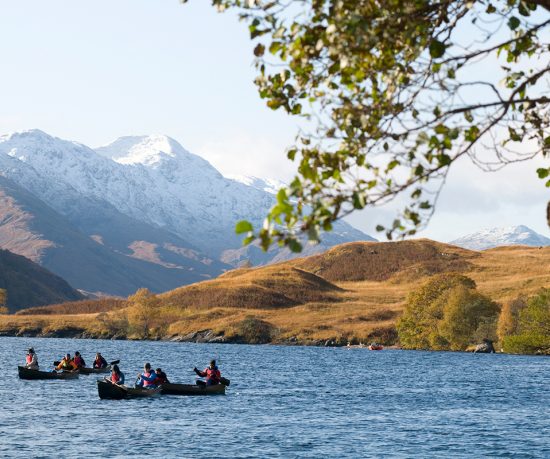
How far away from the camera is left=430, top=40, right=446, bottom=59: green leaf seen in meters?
14.4

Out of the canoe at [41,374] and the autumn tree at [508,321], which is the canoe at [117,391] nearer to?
the canoe at [41,374]

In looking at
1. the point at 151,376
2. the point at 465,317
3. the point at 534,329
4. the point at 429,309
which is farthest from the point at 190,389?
the point at 429,309

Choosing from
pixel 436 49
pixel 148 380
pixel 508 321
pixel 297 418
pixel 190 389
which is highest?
pixel 508 321

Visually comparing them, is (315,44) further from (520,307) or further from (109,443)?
(520,307)

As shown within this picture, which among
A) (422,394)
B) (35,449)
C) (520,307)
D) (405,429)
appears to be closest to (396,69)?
(35,449)

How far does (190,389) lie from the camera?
74000 millimetres

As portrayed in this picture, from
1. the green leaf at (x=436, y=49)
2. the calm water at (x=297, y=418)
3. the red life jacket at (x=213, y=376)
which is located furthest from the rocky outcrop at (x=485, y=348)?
the green leaf at (x=436, y=49)

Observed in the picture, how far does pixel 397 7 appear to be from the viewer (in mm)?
14180

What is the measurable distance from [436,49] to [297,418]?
4993 cm

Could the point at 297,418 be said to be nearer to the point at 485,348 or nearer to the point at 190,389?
the point at 190,389

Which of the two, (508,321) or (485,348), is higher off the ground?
(508,321)

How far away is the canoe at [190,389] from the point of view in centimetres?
7244

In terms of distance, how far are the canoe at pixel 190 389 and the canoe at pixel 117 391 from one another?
236 cm

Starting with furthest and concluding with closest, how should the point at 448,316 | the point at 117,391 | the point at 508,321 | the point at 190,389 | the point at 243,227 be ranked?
the point at 448,316, the point at 508,321, the point at 190,389, the point at 117,391, the point at 243,227
